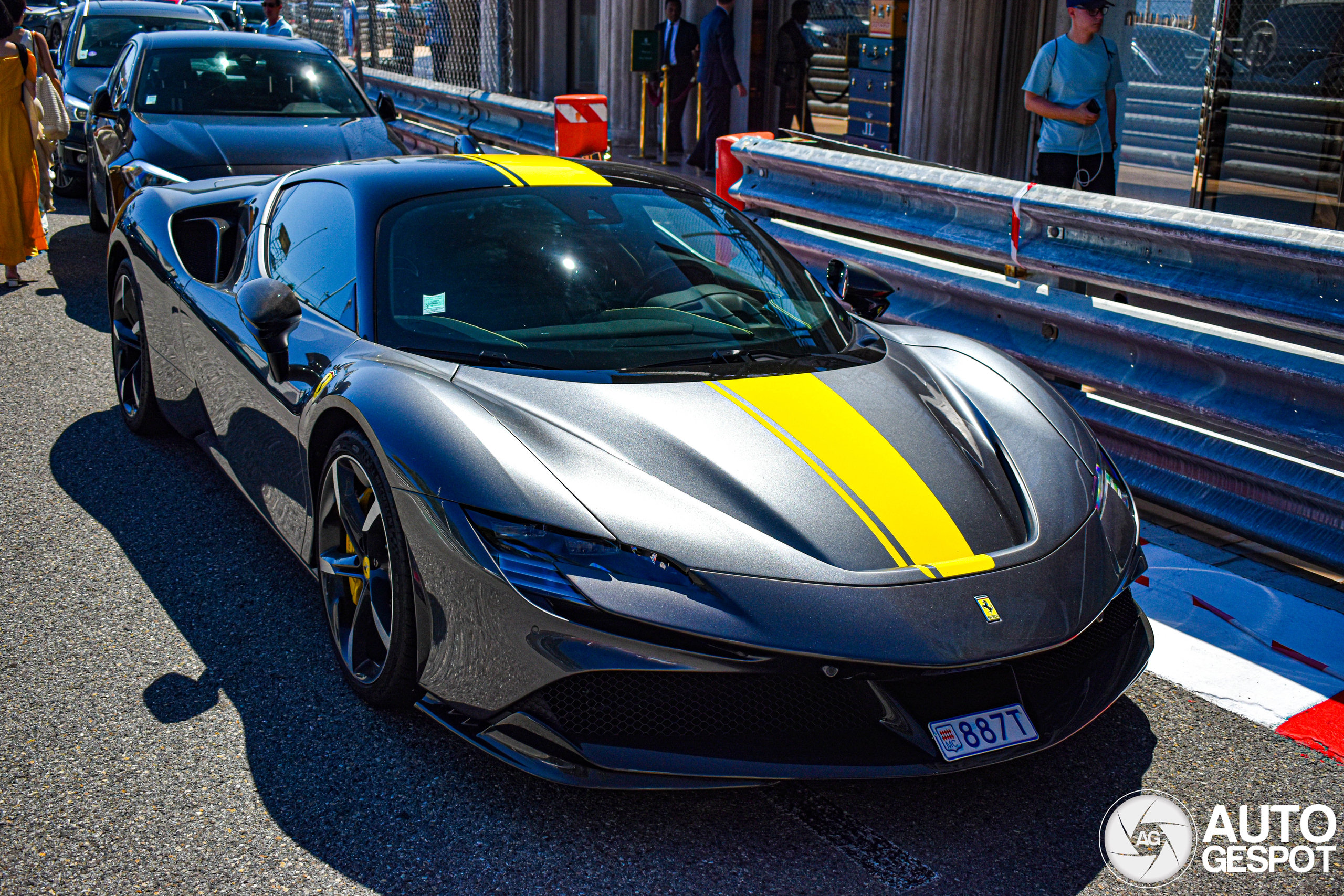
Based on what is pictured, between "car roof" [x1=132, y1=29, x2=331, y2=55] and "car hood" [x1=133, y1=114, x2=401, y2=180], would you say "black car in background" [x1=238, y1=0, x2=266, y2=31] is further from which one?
"car hood" [x1=133, y1=114, x2=401, y2=180]

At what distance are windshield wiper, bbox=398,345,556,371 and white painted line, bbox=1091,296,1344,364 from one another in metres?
2.45

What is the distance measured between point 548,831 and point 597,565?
1.94 feet

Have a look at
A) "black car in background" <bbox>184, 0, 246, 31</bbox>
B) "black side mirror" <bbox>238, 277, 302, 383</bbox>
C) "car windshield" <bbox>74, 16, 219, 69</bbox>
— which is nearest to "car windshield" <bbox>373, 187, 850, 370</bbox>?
"black side mirror" <bbox>238, 277, 302, 383</bbox>

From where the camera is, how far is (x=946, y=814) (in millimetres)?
2715

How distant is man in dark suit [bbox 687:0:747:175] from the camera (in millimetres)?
12969

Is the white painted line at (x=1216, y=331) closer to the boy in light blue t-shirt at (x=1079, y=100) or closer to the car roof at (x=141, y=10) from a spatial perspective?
the boy in light blue t-shirt at (x=1079, y=100)

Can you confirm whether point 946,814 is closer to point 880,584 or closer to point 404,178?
point 880,584

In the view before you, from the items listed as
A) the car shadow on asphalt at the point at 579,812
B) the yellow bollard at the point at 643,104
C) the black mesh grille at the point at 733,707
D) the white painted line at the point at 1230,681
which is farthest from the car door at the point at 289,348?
the yellow bollard at the point at 643,104

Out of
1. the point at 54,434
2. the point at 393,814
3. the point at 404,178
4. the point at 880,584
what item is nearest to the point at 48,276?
the point at 54,434

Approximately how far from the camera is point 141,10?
1317cm

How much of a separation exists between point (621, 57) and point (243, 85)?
679 cm

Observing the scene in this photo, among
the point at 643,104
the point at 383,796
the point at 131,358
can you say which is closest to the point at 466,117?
the point at 643,104

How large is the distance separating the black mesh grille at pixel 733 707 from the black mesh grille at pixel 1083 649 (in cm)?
39

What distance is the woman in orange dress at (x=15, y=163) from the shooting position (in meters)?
7.81
